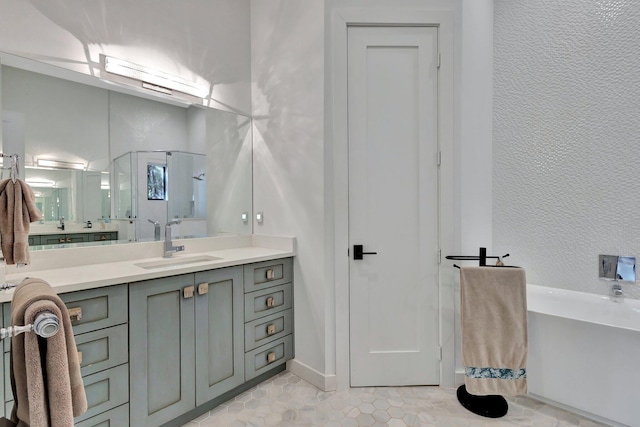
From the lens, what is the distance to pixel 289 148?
2445 millimetres

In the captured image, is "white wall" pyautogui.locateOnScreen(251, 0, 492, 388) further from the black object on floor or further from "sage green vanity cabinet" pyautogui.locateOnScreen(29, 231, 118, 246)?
"sage green vanity cabinet" pyautogui.locateOnScreen(29, 231, 118, 246)

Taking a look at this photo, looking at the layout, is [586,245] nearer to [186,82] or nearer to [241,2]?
[186,82]

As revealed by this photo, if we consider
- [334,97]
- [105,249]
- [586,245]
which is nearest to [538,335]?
[586,245]

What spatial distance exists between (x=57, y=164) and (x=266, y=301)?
150cm

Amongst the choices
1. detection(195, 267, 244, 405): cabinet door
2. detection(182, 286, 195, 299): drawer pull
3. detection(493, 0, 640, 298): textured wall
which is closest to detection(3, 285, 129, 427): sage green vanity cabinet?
detection(182, 286, 195, 299): drawer pull

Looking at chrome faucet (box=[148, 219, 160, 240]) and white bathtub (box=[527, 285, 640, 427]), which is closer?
white bathtub (box=[527, 285, 640, 427])

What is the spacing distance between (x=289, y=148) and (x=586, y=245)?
7.28 feet

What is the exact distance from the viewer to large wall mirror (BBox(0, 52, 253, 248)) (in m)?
1.76

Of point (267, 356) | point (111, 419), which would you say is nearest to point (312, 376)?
point (267, 356)

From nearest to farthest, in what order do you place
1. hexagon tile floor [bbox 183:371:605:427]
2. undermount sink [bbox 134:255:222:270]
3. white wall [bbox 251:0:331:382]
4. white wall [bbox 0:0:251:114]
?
white wall [bbox 0:0:251:114]
hexagon tile floor [bbox 183:371:605:427]
undermount sink [bbox 134:255:222:270]
white wall [bbox 251:0:331:382]

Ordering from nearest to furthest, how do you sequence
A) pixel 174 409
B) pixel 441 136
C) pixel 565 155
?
1. pixel 174 409
2. pixel 441 136
3. pixel 565 155

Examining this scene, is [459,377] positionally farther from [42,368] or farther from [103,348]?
[42,368]

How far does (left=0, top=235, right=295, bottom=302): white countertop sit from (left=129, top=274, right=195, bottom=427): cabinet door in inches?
3.7

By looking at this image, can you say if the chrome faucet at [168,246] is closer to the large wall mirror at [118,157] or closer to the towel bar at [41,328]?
the large wall mirror at [118,157]
